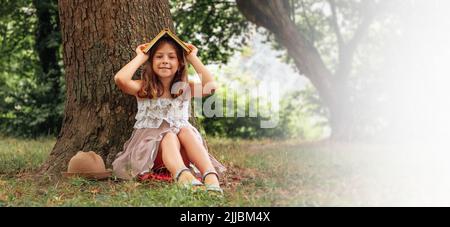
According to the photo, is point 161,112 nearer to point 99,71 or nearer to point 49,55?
point 99,71

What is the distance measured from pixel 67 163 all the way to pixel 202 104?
24.0 feet

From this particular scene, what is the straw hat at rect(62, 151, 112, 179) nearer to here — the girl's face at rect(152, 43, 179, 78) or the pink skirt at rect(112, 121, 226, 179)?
the pink skirt at rect(112, 121, 226, 179)

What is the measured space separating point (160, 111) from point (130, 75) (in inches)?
14.2

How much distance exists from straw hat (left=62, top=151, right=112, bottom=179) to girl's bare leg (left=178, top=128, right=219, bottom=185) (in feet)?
2.11

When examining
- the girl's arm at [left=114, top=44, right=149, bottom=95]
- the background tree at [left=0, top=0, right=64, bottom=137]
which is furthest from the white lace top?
the background tree at [left=0, top=0, right=64, bottom=137]

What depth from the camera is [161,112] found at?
4.77m

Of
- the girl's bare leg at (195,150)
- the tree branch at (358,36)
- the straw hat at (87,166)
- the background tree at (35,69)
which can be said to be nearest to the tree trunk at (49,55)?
the background tree at (35,69)

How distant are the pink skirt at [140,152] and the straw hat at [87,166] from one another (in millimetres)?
151

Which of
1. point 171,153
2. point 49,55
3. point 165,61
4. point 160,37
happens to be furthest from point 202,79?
point 49,55

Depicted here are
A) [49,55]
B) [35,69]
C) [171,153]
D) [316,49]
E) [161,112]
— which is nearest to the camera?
[171,153]

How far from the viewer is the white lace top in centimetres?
475

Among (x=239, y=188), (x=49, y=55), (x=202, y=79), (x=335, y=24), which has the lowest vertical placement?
(x=239, y=188)

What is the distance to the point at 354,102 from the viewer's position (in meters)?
12.6
